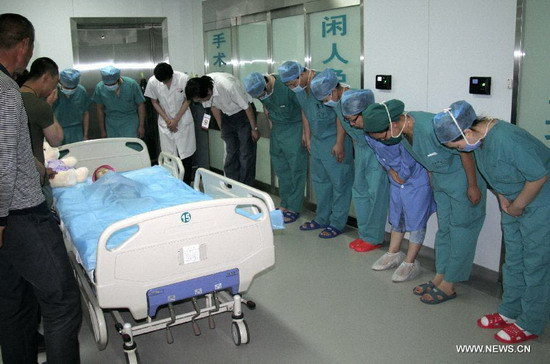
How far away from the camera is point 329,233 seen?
4758 millimetres

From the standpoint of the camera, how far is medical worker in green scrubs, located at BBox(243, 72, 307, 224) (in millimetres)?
4879

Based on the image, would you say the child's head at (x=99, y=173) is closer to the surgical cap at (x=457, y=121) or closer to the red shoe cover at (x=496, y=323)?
the surgical cap at (x=457, y=121)

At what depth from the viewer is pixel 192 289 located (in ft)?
8.87

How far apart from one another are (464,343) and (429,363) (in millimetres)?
308

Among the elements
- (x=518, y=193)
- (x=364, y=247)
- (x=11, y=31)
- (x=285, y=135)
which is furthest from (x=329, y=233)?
(x=11, y=31)

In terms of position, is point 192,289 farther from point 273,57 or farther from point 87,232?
point 273,57

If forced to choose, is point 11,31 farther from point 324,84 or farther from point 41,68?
point 324,84

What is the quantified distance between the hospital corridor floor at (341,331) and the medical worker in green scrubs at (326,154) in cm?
83

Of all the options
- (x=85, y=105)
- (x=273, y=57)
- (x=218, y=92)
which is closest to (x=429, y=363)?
(x=218, y=92)

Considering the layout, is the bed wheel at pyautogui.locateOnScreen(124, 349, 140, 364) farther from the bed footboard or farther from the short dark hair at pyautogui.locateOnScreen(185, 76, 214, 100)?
the short dark hair at pyautogui.locateOnScreen(185, 76, 214, 100)

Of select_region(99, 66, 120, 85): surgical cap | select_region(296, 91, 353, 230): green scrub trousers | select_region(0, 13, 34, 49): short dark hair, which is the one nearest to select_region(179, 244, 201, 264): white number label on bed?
select_region(0, 13, 34, 49): short dark hair

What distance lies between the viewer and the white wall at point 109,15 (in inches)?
256

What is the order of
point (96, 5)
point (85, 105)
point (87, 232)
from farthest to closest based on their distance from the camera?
point (96, 5) → point (85, 105) → point (87, 232)

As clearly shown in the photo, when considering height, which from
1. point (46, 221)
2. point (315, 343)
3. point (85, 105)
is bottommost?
point (315, 343)
